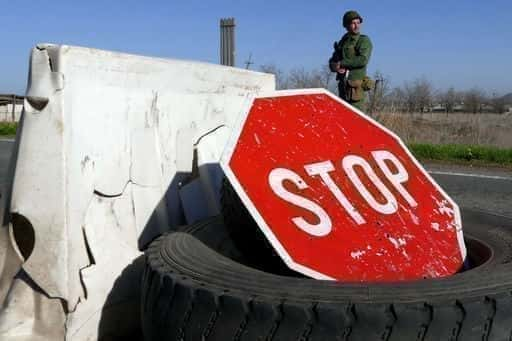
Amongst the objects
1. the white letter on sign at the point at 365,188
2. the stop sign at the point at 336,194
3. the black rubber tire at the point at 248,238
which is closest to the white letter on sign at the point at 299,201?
the stop sign at the point at 336,194

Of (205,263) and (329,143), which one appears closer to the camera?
(205,263)

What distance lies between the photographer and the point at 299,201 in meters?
2.07

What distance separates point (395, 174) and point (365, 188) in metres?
0.26

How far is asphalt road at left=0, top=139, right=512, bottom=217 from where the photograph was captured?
20.3 ft

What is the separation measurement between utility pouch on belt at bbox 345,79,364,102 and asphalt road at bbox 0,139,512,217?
1.70m

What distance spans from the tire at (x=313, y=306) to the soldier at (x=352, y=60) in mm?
6062

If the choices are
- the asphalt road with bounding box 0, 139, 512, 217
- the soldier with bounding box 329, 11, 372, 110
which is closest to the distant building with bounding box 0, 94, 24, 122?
the asphalt road with bounding box 0, 139, 512, 217

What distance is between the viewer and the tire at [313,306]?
1.45 meters

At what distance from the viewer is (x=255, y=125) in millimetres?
2250

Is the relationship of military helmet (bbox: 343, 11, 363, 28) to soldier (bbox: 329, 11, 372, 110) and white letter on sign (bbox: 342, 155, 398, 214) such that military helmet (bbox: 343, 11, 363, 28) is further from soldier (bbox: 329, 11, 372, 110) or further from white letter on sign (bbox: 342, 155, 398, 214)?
white letter on sign (bbox: 342, 155, 398, 214)

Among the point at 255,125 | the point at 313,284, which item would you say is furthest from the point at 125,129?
the point at 313,284

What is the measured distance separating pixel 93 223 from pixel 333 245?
0.98 metres

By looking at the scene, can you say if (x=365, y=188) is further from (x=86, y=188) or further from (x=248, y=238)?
(x=86, y=188)

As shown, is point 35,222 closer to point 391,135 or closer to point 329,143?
point 329,143
